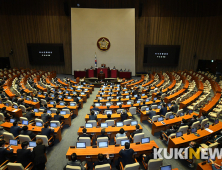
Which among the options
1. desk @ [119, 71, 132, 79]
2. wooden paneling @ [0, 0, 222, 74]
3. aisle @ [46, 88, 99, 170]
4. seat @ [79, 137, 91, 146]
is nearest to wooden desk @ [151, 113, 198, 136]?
seat @ [79, 137, 91, 146]

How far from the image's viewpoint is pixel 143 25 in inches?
856

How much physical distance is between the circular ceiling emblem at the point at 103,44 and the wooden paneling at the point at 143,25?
4640mm

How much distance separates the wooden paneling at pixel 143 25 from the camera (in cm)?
2109

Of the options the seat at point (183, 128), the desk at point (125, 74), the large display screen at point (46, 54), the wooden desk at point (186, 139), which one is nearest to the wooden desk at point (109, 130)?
the wooden desk at point (186, 139)

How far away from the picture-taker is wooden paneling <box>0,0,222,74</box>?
2109 cm

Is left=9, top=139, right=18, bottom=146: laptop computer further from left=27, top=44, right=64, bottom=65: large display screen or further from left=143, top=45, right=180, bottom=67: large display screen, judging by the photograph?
left=143, top=45, right=180, bottom=67: large display screen

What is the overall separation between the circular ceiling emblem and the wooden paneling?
464cm

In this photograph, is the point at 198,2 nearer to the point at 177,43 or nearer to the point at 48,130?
the point at 177,43

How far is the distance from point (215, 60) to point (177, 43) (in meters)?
6.00

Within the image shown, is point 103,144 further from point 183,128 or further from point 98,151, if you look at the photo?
point 183,128

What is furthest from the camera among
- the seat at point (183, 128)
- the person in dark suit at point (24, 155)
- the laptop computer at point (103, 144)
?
the seat at point (183, 128)

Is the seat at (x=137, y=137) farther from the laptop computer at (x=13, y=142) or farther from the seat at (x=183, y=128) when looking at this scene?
the laptop computer at (x=13, y=142)

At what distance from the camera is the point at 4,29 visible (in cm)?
2220

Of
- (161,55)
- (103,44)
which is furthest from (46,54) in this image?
(161,55)
